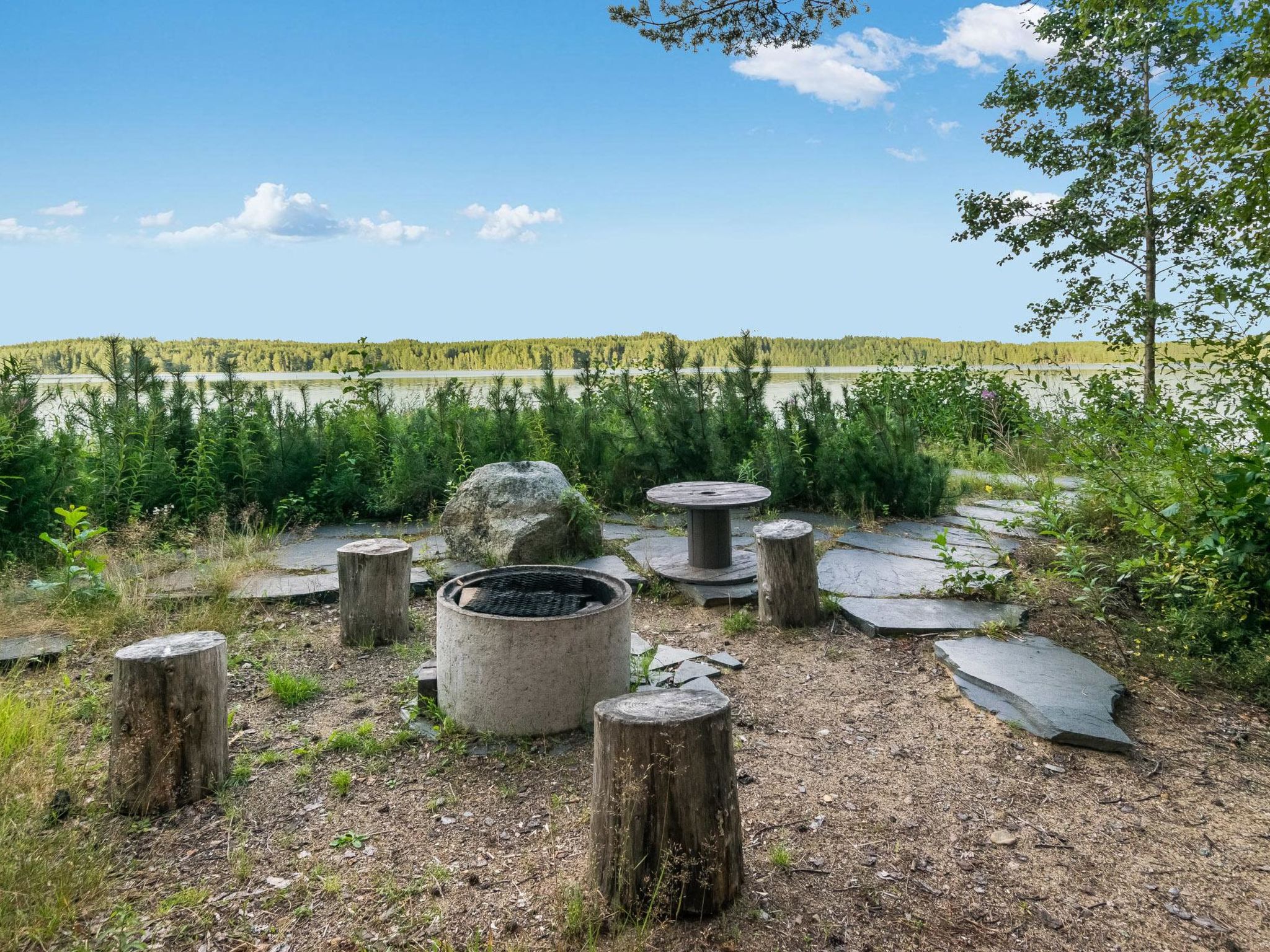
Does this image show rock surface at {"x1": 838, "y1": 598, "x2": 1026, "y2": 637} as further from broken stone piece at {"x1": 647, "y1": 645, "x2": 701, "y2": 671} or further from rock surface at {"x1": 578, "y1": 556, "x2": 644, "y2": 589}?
rock surface at {"x1": 578, "y1": 556, "x2": 644, "y2": 589}

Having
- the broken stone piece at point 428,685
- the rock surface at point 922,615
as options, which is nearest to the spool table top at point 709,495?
the rock surface at point 922,615

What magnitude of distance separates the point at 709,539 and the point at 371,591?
90.0 inches

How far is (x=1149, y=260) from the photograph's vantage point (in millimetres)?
10250

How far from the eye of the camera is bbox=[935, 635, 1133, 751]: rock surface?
3.36m

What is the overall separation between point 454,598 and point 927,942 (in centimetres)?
235

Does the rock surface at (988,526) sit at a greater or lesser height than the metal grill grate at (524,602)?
lesser

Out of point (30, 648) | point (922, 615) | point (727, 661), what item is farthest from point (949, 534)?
point (30, 648)

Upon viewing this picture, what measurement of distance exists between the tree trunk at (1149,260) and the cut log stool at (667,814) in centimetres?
980

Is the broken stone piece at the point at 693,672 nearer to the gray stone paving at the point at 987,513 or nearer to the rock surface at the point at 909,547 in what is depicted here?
the rock surface at the point at 909,547

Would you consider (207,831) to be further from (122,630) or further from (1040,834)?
(1040,834)

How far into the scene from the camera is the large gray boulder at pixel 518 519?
5.66 m

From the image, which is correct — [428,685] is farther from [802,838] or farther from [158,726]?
[802,838]

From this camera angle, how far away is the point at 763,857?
2541 millimetres

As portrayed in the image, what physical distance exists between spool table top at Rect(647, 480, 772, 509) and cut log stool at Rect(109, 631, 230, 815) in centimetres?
310
